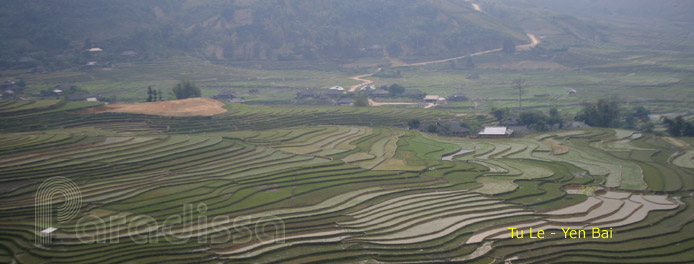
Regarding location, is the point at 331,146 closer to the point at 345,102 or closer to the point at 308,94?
the point at 345,102

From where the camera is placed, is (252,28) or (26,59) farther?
(252,28)

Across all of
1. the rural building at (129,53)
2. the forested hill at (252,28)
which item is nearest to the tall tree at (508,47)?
the forested hill at (252,28)

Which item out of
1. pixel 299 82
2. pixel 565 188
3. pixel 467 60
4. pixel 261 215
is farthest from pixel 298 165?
pixel 467 60

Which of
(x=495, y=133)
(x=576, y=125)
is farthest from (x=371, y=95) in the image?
(x=576, y=125)

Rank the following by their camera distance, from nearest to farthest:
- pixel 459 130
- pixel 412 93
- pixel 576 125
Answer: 1. pixel 459 130
2. pixel 576 125
3. pixel 412 93

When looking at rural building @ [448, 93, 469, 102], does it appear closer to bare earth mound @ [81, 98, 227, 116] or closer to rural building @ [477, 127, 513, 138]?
rural building @ [477, 127, 513, 138]

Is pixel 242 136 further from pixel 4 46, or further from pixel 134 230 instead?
pixel 4 46

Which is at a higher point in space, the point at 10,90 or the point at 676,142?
the point at 10,90

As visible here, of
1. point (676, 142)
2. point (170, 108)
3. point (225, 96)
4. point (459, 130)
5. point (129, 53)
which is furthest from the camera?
point (129, 53)
